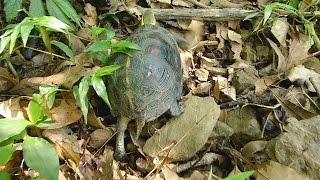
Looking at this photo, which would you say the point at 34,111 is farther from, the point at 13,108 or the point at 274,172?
the point at 274,172

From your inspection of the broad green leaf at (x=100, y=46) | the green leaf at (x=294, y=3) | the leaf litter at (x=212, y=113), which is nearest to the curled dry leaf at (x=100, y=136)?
the leaf litter at (x=212, y=113)

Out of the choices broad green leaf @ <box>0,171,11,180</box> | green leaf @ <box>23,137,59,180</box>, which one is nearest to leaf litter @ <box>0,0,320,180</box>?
broad green leaf @ <box>0,171,11,180</box>

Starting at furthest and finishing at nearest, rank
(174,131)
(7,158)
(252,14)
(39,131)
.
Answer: (252,14) → (174,131) → (39,131) → (7,158)

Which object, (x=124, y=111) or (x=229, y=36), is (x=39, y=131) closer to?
(x=124, y=111)

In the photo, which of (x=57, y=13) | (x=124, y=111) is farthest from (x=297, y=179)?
(x=57, y=13)

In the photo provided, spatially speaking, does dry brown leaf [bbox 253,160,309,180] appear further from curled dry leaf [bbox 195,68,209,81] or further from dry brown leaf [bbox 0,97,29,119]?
dry brown leaf [bbox 0,97,29,119]

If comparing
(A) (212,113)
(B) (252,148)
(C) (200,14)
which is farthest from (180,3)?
(B) (252,148)

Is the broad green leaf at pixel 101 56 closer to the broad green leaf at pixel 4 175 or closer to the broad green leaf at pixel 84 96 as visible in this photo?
the broad green leaf at pixel 84 96
